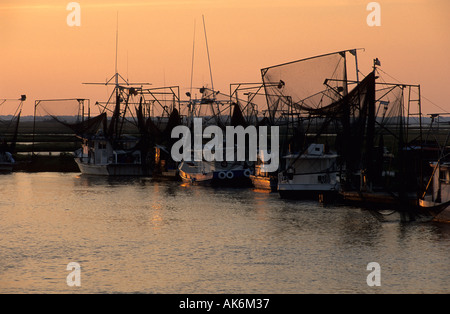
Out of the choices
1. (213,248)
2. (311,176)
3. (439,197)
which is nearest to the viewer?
(213,248)

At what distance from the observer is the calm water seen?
28.0m

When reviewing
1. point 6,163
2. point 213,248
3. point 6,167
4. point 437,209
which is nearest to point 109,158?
point 6,163

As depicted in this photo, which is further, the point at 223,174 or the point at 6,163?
the point at 6,163

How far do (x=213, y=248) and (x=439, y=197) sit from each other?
567 inches

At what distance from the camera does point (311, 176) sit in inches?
2335

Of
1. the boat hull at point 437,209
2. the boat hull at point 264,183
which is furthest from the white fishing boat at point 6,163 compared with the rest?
the boat hull at point 437,209

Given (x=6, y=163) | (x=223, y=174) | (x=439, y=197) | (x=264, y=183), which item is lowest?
(x=264, y=183)

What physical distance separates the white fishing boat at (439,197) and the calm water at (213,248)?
36.9 inches

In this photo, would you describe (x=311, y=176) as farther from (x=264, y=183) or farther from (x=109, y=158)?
(x=109, y=158)

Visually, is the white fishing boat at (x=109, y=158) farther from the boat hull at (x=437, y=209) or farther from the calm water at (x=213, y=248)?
the boat hull at (x=437, y=209)

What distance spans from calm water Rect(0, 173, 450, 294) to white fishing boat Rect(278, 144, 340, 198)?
58.3 inches

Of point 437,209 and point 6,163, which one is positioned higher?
point 437,209
